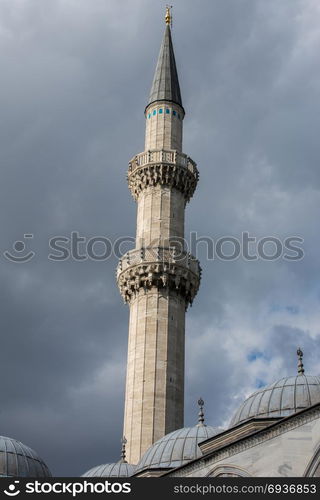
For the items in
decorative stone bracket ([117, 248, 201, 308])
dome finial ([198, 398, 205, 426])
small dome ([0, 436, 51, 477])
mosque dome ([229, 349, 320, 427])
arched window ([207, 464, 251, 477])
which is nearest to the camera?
arched window ([207, 464, 251, 477])

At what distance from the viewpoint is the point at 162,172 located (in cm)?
3659

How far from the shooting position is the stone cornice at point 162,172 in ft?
120

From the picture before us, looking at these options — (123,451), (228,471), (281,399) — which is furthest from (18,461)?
(228,471)

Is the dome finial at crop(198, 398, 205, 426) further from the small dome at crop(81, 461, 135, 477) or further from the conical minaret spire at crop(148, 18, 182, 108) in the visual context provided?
the conical minaret spire at crop(148, 18, 182, 108)

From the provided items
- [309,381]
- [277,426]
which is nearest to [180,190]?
[309,381]

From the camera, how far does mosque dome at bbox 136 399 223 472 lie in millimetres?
25812

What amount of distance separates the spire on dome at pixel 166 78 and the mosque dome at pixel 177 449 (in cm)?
1786

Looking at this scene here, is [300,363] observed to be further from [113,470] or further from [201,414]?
[113,470]

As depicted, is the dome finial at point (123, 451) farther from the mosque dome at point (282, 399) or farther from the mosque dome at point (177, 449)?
the mosque dome at point (282, 399)

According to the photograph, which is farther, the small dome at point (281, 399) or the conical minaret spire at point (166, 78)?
the conical minaret spire at point (166, 78)

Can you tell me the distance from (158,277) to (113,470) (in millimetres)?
8439

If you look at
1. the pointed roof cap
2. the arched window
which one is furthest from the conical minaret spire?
the arched window

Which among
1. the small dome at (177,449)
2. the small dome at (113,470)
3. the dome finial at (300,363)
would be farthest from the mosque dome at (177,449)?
the dome finial at (300,363)

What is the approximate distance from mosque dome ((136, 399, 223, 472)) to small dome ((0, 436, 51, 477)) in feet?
21.1
